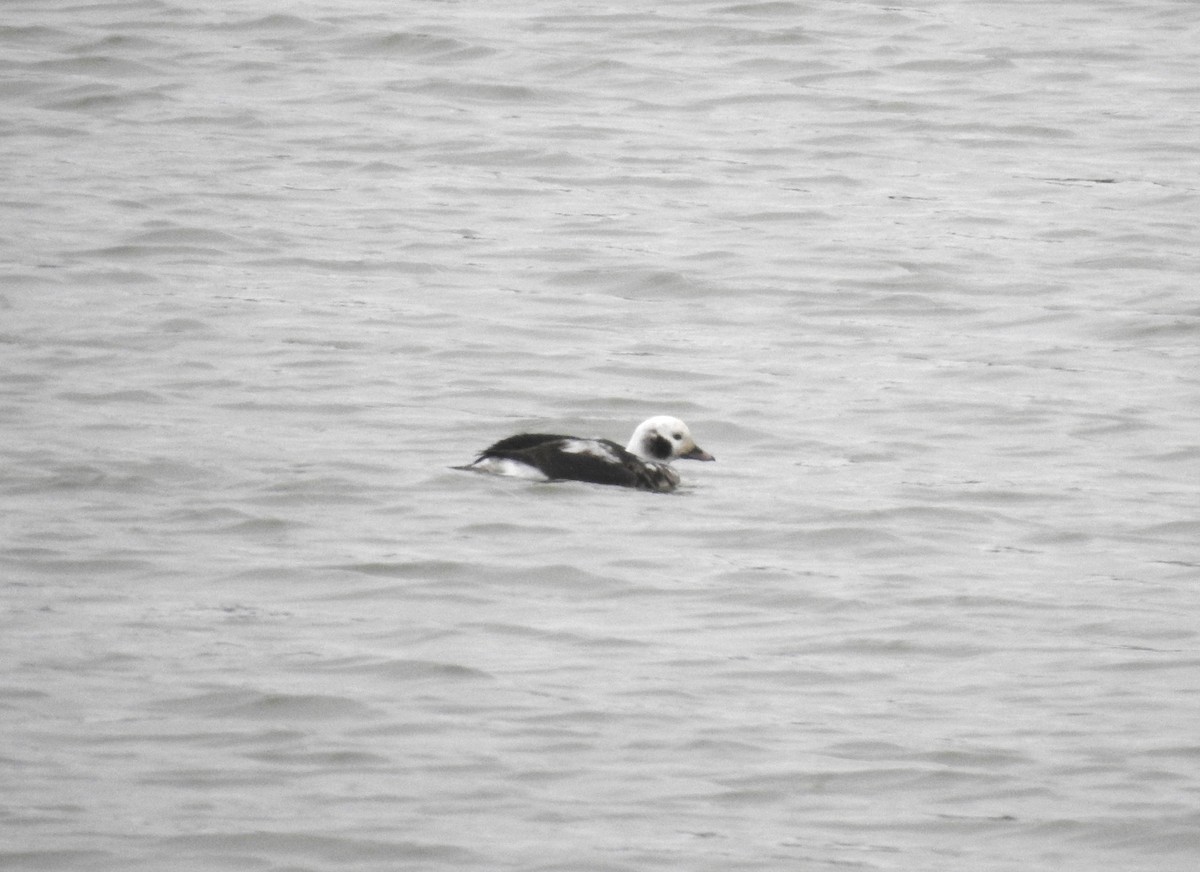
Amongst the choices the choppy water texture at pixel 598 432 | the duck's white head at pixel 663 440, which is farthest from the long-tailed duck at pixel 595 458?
the choppy water texture at pixel 598 432

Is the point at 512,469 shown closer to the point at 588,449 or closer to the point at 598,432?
the point at 588,449

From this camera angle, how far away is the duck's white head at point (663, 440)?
1185 cm

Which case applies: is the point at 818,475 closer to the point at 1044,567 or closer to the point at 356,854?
the point at 1044,567

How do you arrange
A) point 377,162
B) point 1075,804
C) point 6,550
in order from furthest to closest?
point 377,162
point 6,550
point 1075,804

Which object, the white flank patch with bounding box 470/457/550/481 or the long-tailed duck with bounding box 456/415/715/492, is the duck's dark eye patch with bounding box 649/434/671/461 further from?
the white flank patch with bounding box 470/457/550/481

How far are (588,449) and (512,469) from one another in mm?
381

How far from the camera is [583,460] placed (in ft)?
37.6

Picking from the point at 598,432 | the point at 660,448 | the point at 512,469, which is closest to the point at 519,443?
the point at 512,469

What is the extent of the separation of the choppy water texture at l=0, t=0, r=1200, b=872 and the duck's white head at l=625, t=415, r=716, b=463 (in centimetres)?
24

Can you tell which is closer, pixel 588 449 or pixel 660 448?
pixel 588 449

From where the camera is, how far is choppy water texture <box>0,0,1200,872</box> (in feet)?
25.0

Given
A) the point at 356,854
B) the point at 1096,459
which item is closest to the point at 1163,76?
the point at 1096,459

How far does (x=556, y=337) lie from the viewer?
14.4 metres

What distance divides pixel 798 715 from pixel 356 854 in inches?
74.6
